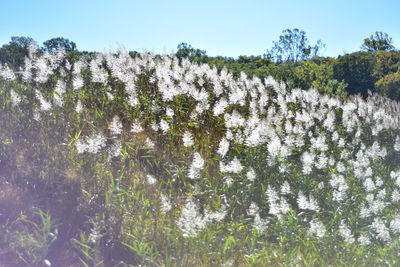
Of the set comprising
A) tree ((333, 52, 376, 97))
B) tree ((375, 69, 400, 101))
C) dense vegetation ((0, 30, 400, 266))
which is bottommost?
dense vegetation ((0, 30, 400, 266))

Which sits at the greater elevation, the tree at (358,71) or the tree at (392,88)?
the tree at (358,71)

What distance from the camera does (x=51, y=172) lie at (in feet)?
12.0

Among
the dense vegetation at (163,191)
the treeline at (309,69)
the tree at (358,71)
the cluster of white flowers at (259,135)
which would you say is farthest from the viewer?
the tree at (358,71)

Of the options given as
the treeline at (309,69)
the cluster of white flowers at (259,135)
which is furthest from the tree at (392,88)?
the cluster of white flowers at (259,135)

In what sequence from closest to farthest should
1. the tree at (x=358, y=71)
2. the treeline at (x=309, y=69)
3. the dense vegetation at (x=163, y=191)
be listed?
1. the dense vegetation at (x=163, y=191)
2. the treeline at (x=309, y=69)
3. the tree at (x=358, y=71)

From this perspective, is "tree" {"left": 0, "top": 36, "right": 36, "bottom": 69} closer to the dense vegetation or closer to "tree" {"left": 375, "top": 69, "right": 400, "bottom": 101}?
the dense vegetation

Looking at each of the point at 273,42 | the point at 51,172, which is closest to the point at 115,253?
the point at 51,172

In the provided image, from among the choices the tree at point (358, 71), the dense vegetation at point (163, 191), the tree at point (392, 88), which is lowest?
the dense vegetation at point (163, 191)

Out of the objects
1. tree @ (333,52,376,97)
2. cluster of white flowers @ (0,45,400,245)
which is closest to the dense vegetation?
cluster of white flowers @ (0,45,400,245)

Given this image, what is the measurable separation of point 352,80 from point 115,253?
55.1 feet

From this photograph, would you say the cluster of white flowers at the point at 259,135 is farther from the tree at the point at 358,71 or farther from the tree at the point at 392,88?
the tree at the point at 358,71

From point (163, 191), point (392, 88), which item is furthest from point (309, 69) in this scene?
point (163, 191)

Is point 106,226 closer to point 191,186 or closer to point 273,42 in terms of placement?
point 191,186

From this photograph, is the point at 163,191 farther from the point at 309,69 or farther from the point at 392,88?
the point at 392,88
